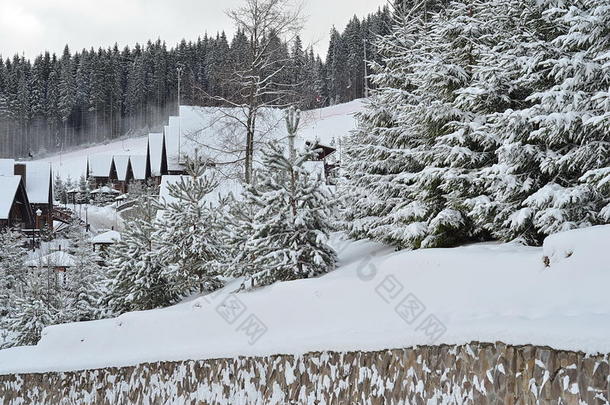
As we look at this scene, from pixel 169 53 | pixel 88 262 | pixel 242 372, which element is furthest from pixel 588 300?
pixel 169 53

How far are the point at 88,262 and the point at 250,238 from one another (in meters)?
14.0

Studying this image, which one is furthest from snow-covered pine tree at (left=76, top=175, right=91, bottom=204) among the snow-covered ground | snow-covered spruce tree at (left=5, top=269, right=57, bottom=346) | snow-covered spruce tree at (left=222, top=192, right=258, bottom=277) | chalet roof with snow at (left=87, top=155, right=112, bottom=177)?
the snow-covered ground

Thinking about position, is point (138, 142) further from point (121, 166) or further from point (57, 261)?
point (57, 261)

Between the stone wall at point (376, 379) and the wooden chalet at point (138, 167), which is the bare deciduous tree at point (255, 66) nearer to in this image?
the stone wall at point (376, 379)

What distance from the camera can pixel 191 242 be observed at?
50.6 ft

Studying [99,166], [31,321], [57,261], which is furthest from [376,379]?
[99,166]

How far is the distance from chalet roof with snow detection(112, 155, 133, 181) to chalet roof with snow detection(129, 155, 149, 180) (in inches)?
26.3

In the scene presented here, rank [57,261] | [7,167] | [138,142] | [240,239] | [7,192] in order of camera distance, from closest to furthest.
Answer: [240,239], [57,261], [7,192], [7,167], [138,142]

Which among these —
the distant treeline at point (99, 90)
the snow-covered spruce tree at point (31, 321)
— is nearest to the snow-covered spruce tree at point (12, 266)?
the snow-covered spruce tree at point (31, 321)

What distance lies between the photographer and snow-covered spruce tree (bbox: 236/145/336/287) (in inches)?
478

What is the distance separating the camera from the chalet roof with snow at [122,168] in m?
74.1

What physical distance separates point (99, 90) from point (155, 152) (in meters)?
47.2

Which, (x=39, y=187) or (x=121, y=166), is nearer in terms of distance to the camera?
(x=39, y=187)

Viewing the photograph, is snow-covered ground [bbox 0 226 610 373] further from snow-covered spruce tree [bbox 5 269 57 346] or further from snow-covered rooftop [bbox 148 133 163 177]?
snow-covered rooftop [bbox 148 133 163 177]
